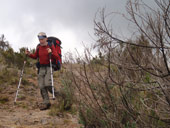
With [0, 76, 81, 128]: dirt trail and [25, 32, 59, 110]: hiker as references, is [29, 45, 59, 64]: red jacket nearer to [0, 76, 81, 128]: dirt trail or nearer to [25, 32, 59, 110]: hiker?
[25, 32, 59, 110]: hiker

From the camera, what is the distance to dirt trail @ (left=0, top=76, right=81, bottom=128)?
3.60 m

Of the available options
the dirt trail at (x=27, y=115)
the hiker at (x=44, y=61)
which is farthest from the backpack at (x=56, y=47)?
the dirt trail at (x=27, y=115)

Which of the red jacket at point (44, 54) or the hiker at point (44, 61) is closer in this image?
the hiker at point (44, 61)

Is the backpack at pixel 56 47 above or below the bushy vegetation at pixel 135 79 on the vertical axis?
above

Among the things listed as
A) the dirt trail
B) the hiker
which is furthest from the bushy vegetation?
the hiker

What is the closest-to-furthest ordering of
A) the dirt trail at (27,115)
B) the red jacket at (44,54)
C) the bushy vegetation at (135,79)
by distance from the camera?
1. the bushy vegetation at (135,79)
2. the dirt trail at (27,115)
3. the red jacket at (44,54)

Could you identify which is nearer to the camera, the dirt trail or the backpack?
the dirt trail

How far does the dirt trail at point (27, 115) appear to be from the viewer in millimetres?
3598

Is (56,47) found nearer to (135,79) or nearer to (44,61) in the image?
(44,61)

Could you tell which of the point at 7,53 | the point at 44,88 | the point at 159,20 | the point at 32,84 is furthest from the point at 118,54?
the point at 7,53

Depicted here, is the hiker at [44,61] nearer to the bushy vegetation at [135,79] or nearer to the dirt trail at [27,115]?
the dirt trail at [27,115]

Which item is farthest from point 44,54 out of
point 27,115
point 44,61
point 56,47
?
point 27,115

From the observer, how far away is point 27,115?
13.7 feet

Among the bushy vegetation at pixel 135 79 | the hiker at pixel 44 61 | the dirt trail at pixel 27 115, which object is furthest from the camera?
the hiker at pixel 44 61
